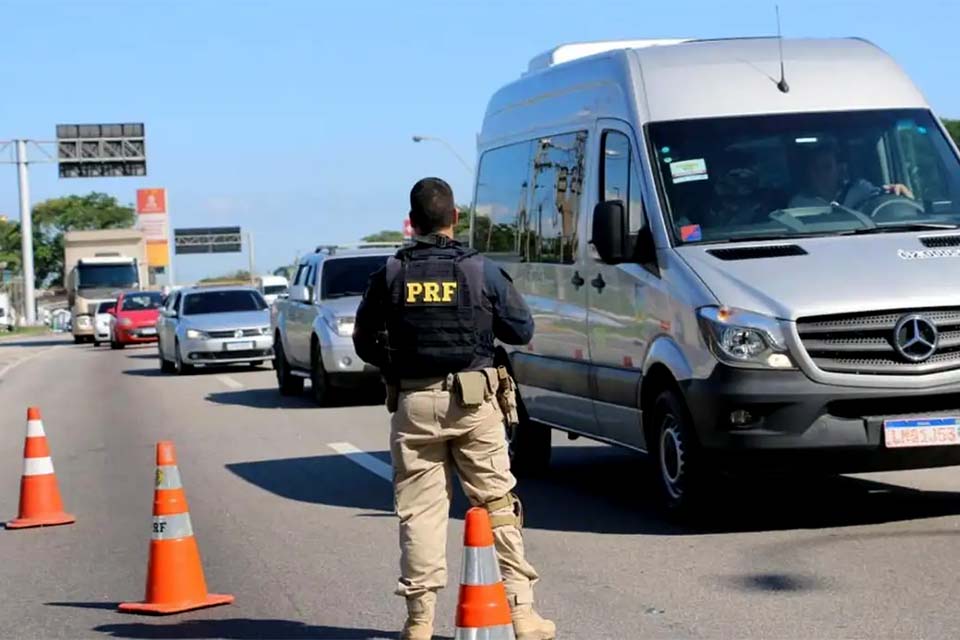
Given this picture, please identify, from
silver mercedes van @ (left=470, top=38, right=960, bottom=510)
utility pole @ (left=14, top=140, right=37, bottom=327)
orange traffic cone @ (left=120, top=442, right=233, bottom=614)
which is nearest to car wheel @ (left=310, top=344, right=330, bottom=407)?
silver mercedes van @ (left=470, top=38, right=960, bottom=510)

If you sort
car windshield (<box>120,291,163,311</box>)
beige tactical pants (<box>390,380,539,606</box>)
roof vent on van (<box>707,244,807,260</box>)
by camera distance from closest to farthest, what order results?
beige tactical pants (<box>390,380,539,606</box>), roof vent on van (<box>707,244,807,260</box>), car windshield (<box>120,291,163,311</box>)

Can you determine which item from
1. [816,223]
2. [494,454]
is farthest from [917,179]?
[494,454]

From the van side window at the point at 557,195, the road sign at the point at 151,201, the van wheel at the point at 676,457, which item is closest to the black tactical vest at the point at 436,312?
the van wheel at the point at 676,457

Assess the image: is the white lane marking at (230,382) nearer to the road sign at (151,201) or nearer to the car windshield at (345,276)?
the car windshield at (345,276)

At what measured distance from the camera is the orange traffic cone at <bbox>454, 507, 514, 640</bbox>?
5.79 m

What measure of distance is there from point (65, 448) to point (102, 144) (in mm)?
67696

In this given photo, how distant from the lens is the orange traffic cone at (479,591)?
5.79m

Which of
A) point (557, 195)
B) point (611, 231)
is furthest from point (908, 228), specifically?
point (557, 195)

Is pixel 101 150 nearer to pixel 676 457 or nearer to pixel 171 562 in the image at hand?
pixel 676 457

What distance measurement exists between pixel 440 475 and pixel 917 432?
317cm

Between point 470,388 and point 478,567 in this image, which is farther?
point 470,388

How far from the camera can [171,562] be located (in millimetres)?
7957

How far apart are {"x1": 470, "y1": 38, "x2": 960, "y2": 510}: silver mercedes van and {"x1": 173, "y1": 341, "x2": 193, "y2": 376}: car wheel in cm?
1863

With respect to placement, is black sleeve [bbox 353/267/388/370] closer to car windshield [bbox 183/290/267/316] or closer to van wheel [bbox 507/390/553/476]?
van wheel [bbox 507/390/553/476]
